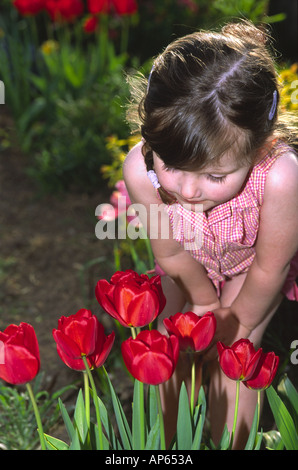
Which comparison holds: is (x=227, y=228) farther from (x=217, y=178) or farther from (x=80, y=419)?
(x=80, y=419)

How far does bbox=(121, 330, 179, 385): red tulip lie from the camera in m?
0.93

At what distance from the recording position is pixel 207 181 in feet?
4.28

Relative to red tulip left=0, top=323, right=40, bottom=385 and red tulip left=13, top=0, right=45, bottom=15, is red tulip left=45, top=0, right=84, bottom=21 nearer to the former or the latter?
red tulip left=13, top=0, right=45, bottom=15

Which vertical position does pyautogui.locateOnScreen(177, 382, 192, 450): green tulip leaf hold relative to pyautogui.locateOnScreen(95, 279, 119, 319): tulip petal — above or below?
below

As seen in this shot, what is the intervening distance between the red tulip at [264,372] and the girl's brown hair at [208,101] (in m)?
0.42

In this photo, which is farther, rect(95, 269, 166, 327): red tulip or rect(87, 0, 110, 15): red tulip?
rect(87, 0, 110, 15): red tulip

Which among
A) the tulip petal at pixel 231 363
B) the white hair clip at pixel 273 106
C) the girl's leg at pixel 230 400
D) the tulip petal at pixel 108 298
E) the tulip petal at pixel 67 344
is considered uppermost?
the white hair clip at pixel 273 106

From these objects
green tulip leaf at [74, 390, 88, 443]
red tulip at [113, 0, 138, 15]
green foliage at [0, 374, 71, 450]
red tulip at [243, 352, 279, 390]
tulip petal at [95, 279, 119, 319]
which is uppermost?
→ red tulip at [113, 0, 138, 15]

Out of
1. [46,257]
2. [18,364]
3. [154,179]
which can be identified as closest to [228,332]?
[154,179]

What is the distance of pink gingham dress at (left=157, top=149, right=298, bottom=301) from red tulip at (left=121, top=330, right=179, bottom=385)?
62 centimetres

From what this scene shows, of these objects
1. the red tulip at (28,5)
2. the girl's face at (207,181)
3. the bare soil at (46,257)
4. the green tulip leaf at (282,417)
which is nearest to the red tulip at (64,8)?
the red tulip at (28,5)

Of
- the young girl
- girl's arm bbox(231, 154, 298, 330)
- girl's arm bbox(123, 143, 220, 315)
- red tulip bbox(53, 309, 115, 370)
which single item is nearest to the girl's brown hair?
the young girl

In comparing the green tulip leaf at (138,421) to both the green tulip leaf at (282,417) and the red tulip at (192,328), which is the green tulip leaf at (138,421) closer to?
the red tulip at (192,328)

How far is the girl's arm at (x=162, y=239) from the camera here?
1.56 m
